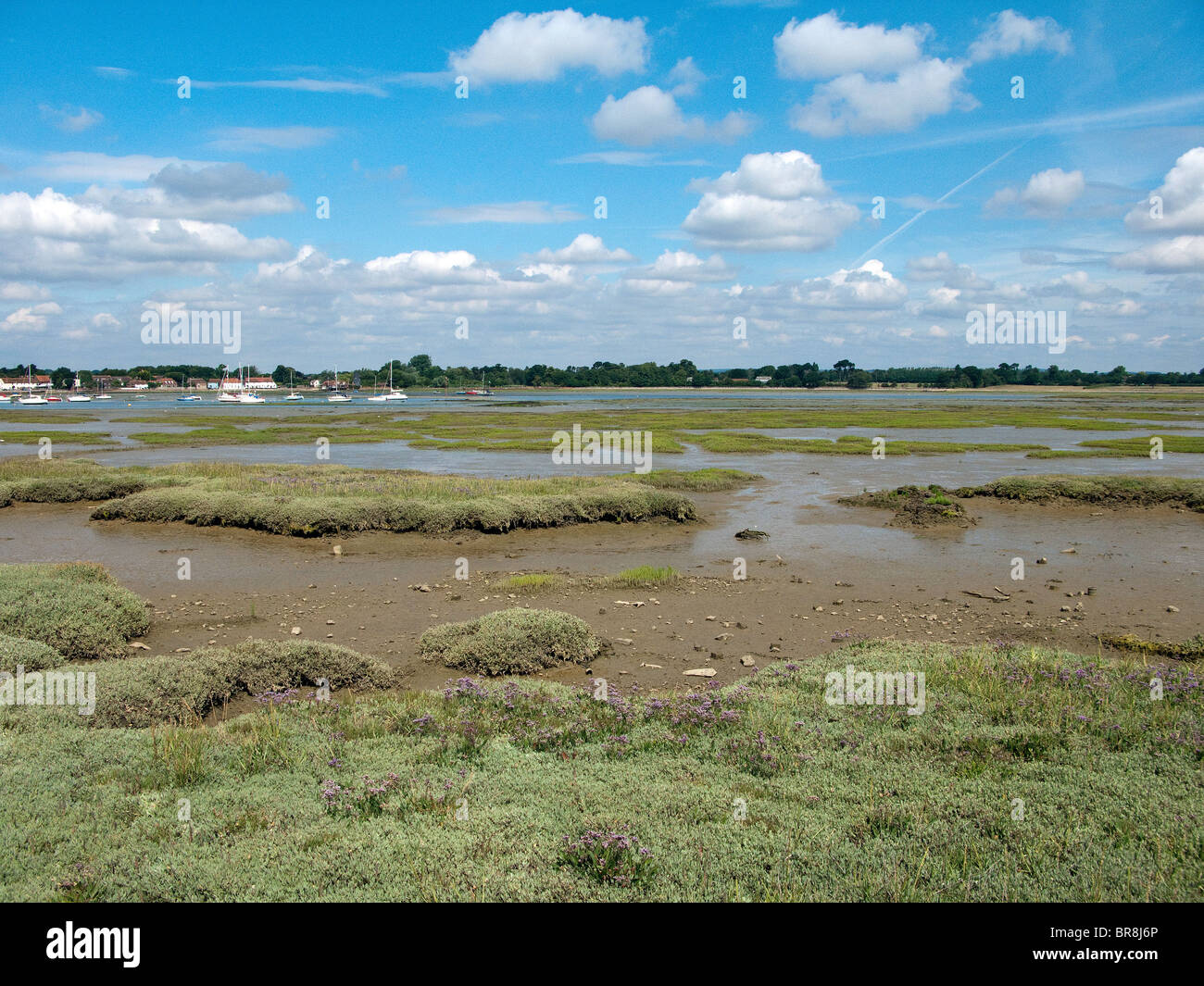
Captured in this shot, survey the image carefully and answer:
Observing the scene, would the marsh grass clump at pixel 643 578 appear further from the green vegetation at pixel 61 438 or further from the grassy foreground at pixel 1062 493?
the green vegetation at pixel 61 438

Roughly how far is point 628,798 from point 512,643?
17.9ft

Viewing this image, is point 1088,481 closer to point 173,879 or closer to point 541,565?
point 541,565

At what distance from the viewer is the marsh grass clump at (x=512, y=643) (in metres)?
12.2

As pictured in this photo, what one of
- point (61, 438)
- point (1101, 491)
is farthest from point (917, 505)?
point (61, 438)

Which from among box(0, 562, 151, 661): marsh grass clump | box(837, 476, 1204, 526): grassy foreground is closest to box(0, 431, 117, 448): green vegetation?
box(0, 562, 151, 661): marsh grass clump

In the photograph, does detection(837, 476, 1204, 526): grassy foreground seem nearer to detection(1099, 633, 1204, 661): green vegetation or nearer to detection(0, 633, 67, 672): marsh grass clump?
detection(1099, 633, 1204, 661): green vegetation

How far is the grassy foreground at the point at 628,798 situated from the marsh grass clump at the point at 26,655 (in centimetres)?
242

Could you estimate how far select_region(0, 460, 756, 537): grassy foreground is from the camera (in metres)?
23.3

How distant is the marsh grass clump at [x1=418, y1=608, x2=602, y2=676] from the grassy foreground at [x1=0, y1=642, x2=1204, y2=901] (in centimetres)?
172

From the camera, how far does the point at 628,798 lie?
722 centimetres

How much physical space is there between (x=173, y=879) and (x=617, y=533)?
18.5 m

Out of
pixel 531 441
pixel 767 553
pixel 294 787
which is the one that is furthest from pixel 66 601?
pixel 531 441

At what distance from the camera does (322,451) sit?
4916cm

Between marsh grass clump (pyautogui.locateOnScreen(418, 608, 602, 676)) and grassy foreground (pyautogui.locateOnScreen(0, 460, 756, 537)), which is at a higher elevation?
grassy foreground (pyautogui.locateOnScreen(0, 460, 756, 537))
